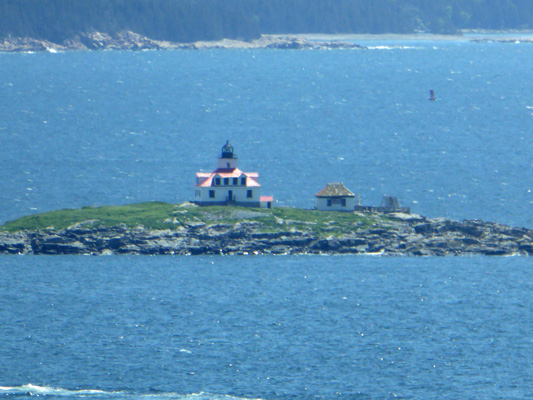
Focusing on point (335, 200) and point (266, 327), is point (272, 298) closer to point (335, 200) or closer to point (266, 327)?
point (266, 327)

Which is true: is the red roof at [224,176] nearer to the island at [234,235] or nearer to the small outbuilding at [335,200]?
the island at [234,235]

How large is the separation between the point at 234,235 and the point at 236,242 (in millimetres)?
503

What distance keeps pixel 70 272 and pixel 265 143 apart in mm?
67596

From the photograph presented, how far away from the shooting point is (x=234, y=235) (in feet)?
289

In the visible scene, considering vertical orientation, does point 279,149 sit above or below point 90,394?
above

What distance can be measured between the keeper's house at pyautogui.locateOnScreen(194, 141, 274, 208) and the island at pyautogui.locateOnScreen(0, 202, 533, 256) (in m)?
1.66

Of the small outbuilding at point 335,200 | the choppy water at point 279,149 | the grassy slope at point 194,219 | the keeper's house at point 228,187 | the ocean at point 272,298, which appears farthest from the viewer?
the choppy water at point 279,149

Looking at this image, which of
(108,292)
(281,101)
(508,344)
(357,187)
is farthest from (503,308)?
(281,101)

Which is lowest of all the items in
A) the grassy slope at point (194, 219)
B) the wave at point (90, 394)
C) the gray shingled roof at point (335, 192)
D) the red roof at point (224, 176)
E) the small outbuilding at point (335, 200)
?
the wave at point (90, 394)

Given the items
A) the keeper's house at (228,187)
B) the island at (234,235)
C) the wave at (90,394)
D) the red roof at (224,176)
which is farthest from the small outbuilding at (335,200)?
the wave at (90,394)

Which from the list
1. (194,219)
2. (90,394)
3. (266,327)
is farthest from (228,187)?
(90,394)

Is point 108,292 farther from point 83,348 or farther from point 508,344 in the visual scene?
point 508,344

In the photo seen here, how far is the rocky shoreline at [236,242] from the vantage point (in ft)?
286

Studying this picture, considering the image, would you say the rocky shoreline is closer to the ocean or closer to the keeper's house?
the ocean
